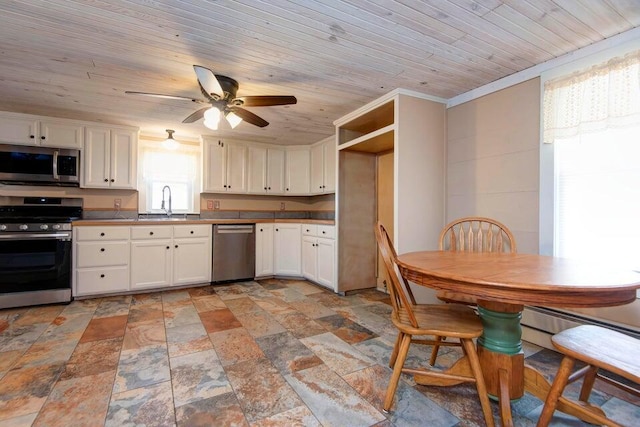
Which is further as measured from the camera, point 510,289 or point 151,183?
point 151,183

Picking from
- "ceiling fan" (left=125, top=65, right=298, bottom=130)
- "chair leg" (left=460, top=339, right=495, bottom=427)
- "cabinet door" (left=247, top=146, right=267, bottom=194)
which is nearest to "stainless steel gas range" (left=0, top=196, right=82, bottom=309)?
"ceiling fan" (left=125, top=65, right=298, bottom=130)

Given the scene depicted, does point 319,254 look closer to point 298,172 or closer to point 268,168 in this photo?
point 298,172

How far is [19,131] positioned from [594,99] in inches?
208

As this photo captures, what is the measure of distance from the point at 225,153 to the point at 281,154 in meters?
0.86

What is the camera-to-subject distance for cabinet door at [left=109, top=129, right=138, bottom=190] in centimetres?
370

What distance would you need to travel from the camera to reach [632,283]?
1.11m

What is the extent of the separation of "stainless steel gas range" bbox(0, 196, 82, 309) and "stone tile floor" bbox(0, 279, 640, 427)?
0.18 metres

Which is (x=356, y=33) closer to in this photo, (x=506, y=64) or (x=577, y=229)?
(x=506, y=64)

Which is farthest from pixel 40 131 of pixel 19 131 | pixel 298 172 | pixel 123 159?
pixel 298 172

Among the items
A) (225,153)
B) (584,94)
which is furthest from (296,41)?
(225,153)

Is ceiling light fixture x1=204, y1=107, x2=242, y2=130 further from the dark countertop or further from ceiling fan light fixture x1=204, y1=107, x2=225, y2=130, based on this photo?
the dark countertop

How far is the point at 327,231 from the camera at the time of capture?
375 centimetres

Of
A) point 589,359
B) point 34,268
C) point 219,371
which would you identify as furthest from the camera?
point 34,268

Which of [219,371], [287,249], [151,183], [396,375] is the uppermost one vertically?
[151,183]
